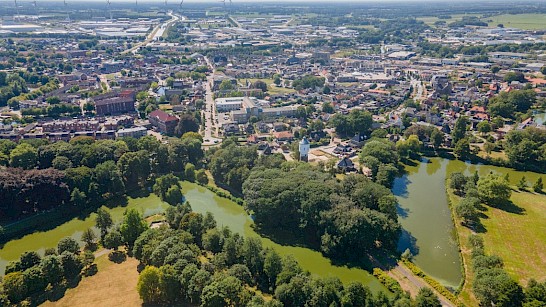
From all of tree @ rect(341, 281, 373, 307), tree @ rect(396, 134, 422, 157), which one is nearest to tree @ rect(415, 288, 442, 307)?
tree @ rect(341, 281, 373, 307)

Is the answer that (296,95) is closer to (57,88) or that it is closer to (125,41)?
(57,88)

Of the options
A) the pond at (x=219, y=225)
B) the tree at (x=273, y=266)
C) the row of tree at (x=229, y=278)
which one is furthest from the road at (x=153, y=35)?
the tree at (x=273, y=266)

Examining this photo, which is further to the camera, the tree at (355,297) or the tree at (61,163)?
the tree at (61,163)

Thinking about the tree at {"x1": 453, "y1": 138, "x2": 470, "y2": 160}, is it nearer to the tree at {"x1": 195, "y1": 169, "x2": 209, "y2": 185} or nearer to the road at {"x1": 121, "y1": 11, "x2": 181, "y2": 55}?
the tree at {"x1": 195, "y1": 169, "x2": 209, "y2": 185}

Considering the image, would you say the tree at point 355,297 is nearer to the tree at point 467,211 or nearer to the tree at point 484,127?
the tree at point 467,211

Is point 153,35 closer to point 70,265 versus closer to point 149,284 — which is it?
point 70,265

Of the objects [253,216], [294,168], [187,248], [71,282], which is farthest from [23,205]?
[294,168]
